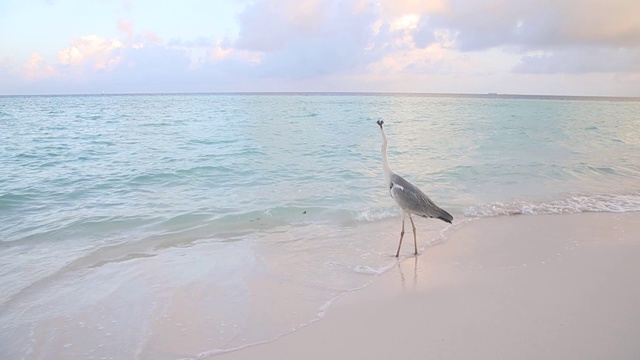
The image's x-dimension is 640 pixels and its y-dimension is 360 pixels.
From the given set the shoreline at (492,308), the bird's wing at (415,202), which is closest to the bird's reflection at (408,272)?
the shoreline at (492,308)

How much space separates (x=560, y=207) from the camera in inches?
361

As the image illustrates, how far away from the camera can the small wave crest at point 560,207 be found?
29.0 feet

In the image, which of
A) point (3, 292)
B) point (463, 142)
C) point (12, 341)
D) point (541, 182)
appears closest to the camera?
point (12, 341)

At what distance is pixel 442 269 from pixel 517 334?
1.88 m

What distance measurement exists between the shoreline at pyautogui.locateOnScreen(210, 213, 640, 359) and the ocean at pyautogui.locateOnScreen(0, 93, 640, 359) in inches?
12.7

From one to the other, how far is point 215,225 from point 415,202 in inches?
152

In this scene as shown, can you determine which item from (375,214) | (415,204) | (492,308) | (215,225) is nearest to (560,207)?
(375,214)

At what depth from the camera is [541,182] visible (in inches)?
488

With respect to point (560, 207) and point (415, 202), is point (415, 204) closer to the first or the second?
point (415, 202)

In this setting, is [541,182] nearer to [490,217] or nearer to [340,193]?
[490,217]

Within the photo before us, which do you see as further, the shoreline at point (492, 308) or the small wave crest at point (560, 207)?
the small wave crest at point (560, 207)

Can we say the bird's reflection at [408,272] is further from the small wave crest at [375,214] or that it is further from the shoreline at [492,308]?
the small wave crest at [375,214]

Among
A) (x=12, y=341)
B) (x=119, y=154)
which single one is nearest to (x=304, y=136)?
(x=119, y=154)

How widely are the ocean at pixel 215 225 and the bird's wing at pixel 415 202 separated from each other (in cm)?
61
